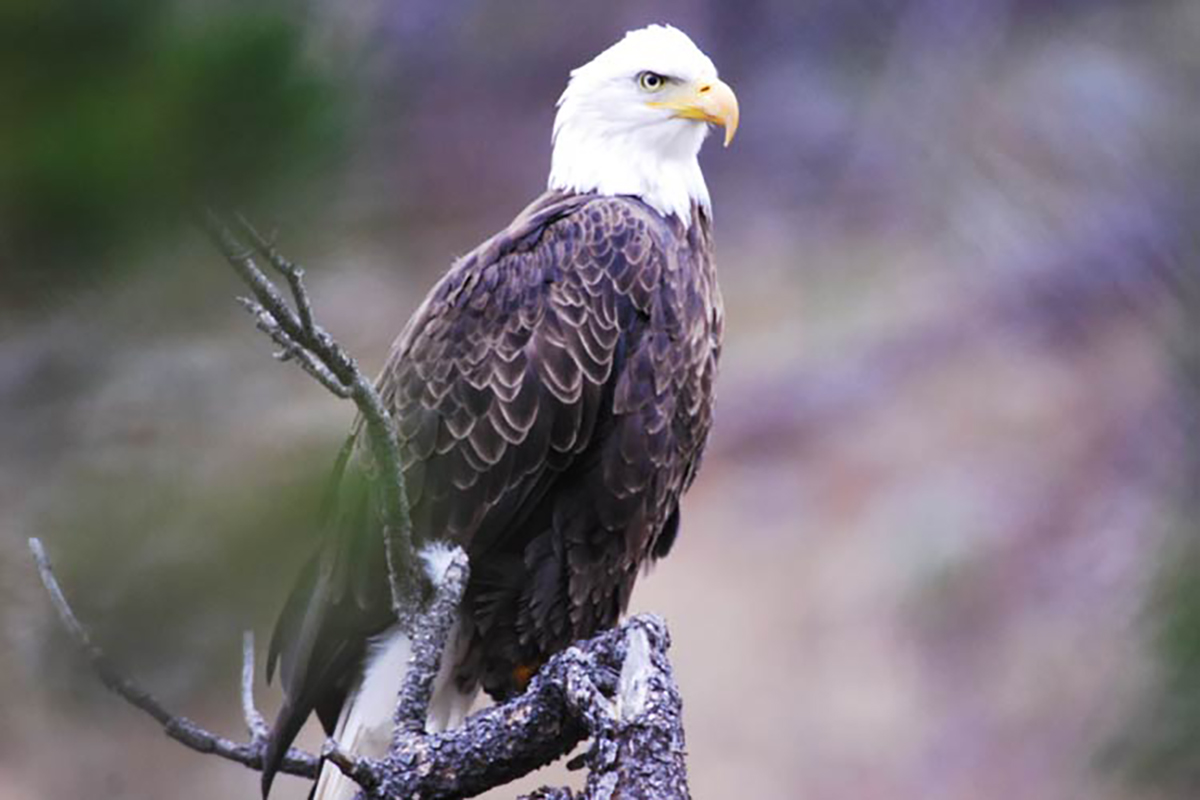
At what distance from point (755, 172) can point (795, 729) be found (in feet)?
13.5

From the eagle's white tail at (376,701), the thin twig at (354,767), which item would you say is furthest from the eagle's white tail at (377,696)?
the thin twig at (354,767)

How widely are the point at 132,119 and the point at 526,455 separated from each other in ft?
7.22

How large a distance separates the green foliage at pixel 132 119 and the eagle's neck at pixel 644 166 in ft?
7.48

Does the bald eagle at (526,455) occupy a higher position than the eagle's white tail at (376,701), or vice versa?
the bald eagle at (526,455)

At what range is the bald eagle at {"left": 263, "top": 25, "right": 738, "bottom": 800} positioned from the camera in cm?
386

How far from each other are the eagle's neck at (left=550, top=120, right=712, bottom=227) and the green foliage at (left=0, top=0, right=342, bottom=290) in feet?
7.48

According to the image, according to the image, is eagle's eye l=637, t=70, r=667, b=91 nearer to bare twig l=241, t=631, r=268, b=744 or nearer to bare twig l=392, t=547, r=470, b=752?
bare twig l=392, t=547, r=470, b=752

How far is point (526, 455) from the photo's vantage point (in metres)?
3.89

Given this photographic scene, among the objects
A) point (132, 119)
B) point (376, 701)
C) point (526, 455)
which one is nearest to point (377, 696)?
point (376, 701)

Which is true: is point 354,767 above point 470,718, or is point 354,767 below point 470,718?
below

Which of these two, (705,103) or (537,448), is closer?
(537,448)

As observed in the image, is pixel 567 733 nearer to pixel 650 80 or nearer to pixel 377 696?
pixel 377 696

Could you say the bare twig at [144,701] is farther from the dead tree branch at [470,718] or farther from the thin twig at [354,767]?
the thin twig at [354,767]

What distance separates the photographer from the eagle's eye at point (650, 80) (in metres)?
4.21
